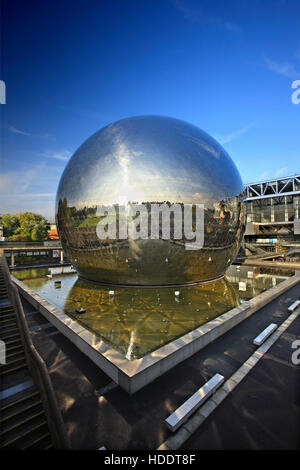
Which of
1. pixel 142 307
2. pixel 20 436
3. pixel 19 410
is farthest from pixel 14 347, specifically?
pixel 142 307

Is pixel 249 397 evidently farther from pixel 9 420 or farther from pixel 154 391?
pixel 9 420

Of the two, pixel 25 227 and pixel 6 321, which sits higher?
pixel 25 227

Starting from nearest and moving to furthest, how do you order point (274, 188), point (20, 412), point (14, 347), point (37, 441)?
1. point (37, 441)
2. point (20, 412)
3. point (14, 347)
4. point (274, 188)

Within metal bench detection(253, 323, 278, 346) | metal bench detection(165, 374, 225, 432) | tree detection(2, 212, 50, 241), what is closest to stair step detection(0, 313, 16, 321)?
metal bench detection(165, 374, 225, 432)

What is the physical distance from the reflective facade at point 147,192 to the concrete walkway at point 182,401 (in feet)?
17.0

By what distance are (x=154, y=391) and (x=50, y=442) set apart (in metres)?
2.06

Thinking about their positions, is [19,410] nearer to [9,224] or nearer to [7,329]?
[7,329]

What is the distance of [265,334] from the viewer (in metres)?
6.86

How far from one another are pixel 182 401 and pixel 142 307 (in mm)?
4736

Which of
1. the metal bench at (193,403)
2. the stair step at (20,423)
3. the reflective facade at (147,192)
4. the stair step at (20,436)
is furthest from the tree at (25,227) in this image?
the metal bench at (193,403)

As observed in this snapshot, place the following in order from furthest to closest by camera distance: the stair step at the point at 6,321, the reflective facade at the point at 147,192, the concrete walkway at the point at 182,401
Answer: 1. the reflective facade at the point at 147,192
2. the stair step at the point at 6,321
3. the concrete walkway at the point at 182,401

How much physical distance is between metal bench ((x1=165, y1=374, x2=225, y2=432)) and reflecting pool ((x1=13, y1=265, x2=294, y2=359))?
169 centimetres

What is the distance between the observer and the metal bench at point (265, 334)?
6450mm

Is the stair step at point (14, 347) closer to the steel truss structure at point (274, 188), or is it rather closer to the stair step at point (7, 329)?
the stair step at point (7, 329)
